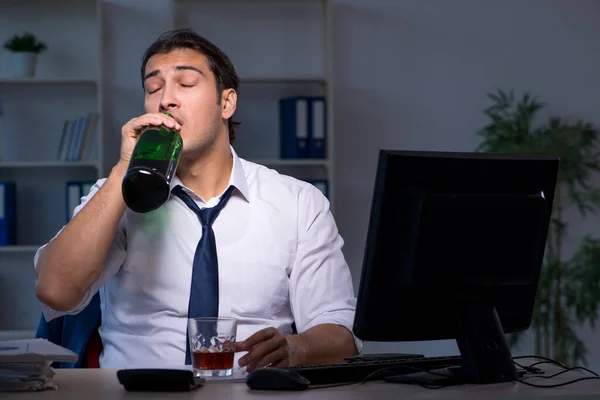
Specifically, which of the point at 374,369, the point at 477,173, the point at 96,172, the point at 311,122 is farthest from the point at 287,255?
the point at 96,172

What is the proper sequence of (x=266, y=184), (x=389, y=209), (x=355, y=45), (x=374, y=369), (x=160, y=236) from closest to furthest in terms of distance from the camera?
(x=389, y=209) → (x=374, y=369) → (x=160, y=236) → (x=266, y=184) → (x=355, y=45)

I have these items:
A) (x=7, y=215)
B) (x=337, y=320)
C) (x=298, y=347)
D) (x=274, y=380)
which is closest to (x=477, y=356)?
(x=274, y=380)

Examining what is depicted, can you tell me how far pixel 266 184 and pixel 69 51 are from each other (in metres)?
2.28

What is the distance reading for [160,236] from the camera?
208 cm

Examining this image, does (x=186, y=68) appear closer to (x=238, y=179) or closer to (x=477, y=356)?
(x=238, y=179)

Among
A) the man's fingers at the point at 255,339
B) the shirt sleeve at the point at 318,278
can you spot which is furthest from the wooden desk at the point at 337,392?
the shirt sleeve at the point at 318,278

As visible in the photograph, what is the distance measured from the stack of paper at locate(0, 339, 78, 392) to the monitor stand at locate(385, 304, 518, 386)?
22.0 inches

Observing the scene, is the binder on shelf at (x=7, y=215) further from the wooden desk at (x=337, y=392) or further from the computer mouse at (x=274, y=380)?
the computer mouse at (x=274, y=380)

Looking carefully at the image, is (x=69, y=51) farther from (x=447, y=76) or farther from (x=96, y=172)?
(x=447, y=76)

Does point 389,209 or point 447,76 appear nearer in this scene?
point 389,209

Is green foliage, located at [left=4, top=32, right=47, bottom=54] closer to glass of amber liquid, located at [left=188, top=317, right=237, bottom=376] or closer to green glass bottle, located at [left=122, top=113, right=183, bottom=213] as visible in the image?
green glass bottle, located at [left=122, top=113, right=183, bottom=213]

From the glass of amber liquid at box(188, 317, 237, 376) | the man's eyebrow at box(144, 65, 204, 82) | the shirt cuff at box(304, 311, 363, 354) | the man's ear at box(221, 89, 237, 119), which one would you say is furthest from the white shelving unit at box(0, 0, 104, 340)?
the glass of amber liquid at box(188, 317, 237, 376)

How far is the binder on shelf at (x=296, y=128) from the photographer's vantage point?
3975mm

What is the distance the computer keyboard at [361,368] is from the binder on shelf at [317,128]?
95.0 inches
